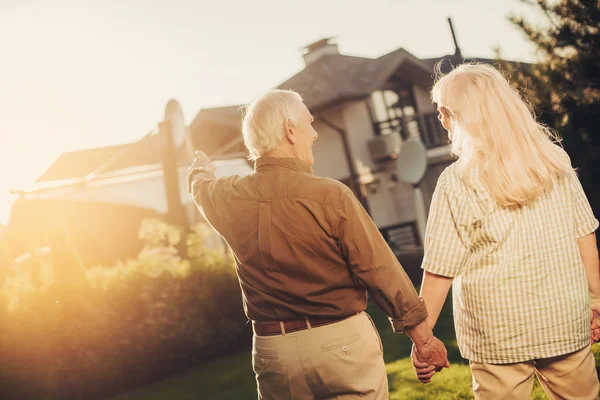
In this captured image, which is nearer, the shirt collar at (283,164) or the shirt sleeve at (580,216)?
the shirt sleeve at (580,216)

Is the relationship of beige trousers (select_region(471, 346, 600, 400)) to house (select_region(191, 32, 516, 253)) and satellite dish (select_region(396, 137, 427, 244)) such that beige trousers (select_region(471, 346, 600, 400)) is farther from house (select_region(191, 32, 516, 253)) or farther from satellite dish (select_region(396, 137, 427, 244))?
house (select_region(191, 32, 516, 253))

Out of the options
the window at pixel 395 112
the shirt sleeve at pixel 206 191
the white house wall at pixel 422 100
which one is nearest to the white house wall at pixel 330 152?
the window at pixel 395 112

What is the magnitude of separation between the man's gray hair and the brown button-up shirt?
→ 0.11 meters

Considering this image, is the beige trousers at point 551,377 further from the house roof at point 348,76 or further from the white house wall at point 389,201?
the white house wall at point 389,201

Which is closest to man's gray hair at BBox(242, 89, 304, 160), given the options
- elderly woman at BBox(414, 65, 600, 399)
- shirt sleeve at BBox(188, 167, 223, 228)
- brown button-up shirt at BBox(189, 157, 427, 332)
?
brown button-up shirt at BBox(189, 157, 427, 332)

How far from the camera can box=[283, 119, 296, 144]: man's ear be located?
2.86 meters

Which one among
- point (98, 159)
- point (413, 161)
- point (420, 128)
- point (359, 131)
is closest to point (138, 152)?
point (98, 159)

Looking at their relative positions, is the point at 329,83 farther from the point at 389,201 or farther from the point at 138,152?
the point at 138,152

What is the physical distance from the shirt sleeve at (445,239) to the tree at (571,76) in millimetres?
6657

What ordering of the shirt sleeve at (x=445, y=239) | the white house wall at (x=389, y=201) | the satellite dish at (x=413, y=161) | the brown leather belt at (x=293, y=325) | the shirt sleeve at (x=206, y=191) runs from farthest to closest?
1. the white house wall at (x=389, y=201)
2. the satellite dish at (x=413, y=161)
3. the shirt sleeve at (x=206, y=191)
4. the brown leather belt at (x=293, y=325)
5. the shirt sleeve at (x=445, y=239)

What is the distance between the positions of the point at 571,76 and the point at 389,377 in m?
5.25

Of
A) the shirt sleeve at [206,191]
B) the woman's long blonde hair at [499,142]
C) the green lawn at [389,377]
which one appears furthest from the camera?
the green lawn at [389,377]

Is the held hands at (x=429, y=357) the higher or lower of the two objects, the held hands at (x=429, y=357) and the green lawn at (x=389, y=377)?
the higher

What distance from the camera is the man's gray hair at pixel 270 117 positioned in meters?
2.86
